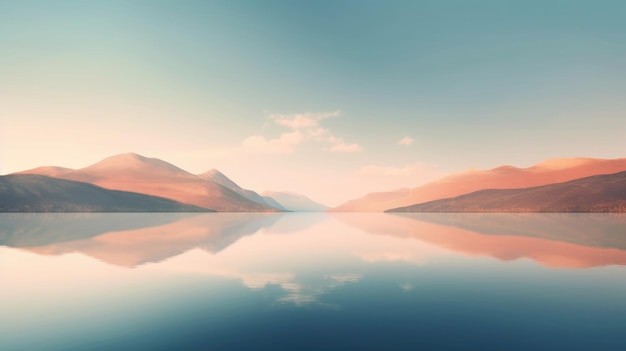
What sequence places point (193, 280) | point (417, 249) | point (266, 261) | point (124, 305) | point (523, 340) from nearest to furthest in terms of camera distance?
point (523, 340) < point (124, 305) < point (193, 280) < point (266, 261) < point (417, 249)

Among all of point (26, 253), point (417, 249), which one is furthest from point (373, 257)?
point (26, 253)

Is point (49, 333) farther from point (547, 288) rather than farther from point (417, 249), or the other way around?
point (417, 249)

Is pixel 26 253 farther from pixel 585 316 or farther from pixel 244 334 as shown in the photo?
pixel 585 316

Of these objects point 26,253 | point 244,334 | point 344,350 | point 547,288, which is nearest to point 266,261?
point 244,334

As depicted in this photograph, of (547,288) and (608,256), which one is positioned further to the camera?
(608,256)

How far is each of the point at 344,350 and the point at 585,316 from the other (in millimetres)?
10996

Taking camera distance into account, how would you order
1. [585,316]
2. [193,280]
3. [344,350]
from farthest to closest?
[193,280] < [585,316] < [344,350]

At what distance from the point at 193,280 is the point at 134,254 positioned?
1481 cm

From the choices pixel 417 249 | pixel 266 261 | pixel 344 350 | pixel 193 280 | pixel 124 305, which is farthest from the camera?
pixel 417 249

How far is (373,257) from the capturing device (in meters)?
30.1

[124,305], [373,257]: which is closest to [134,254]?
[124,305]

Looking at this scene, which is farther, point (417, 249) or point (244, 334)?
point (417, 249)

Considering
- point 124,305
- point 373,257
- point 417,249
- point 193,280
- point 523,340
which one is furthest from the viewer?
point 417,249

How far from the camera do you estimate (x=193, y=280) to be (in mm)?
20203
